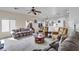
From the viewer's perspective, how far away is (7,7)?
189 cm

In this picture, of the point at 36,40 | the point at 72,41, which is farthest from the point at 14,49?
the point at 72,41

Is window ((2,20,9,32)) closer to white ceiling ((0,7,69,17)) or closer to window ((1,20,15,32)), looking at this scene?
window ((1,20,15,32))

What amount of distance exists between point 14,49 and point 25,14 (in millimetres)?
657

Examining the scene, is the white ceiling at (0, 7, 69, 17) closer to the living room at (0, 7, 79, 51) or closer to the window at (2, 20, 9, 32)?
the living room at (0, 7, 79, 51)

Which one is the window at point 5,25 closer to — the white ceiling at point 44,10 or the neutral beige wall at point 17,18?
the neutral beige wall at point 17,18

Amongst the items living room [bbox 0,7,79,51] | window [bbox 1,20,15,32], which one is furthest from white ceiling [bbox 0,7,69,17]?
window [bbox 1,20,15,32]

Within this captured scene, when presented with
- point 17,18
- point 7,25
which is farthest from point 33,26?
point 7,25

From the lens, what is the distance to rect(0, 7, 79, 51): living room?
1.87 meters

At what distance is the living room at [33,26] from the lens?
187 centimetres

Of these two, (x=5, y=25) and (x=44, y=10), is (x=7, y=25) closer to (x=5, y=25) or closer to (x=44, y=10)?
(x=5, y=25)

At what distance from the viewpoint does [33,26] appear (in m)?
1.96

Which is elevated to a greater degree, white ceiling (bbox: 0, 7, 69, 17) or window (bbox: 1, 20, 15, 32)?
white ceiling (bbox: 0, 7, 69, 17)

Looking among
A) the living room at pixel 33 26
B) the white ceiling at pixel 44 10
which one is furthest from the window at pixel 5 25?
the white ceiling at pixel 44 10
